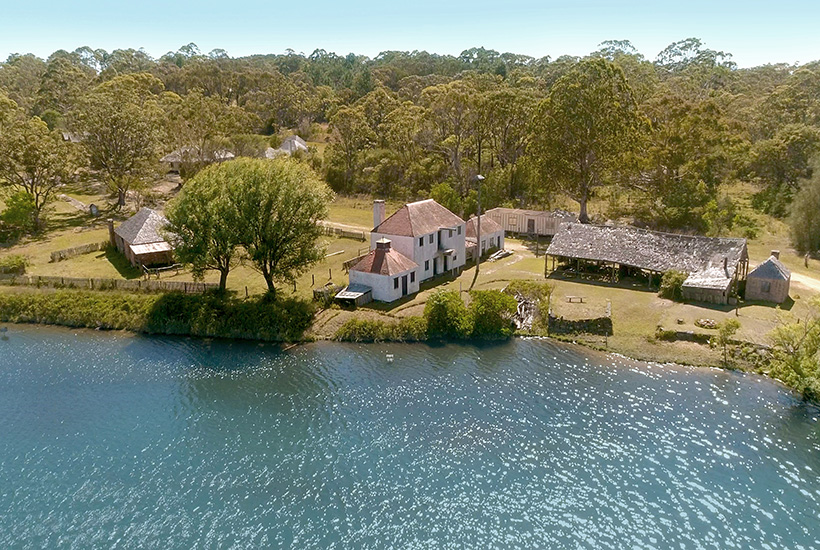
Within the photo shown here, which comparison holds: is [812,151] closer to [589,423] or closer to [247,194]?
[589,423]

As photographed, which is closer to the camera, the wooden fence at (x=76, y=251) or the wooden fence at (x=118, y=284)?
the wooden fence at (x=118, y=284)

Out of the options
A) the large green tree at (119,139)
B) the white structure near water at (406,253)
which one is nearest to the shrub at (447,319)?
the white structure near water at (406,253)

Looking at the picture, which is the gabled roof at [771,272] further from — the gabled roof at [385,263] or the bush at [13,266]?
the bush at [13,266]

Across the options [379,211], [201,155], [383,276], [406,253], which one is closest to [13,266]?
[379,211]

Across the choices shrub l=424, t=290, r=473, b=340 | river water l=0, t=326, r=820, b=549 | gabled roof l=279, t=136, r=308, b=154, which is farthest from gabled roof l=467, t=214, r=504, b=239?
gabled roof l=279, t=136, r=308, b=154

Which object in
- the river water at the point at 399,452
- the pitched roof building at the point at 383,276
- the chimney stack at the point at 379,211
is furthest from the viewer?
the chimney stack at the point at 379,211

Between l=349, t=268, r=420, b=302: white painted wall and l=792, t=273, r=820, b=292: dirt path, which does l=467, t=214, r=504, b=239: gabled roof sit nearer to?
l=349, t=268, r=420, b=302: white painted wall

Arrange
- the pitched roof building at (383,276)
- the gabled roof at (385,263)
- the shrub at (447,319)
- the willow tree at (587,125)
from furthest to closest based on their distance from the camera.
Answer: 1. the willow tree at (587,125)
2. the gabled roof at (385,263)
3. the pitched roof building at (383,276)
4. the shrub at (447,319)

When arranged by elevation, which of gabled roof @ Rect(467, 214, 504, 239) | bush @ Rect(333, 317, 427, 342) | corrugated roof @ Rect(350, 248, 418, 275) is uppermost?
gabled roof @ Rect(467, 214, 504, 239)
